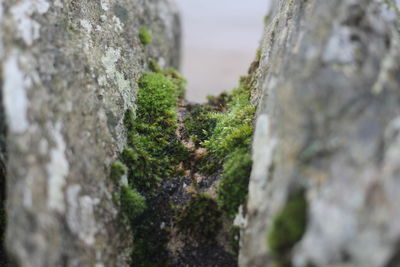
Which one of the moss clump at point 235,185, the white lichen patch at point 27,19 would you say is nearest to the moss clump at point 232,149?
the moss clump at point 235,185

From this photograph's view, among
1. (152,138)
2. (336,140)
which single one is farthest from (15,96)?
(336,140)

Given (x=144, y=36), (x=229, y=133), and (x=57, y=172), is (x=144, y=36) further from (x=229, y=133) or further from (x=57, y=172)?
(x=57, y=172)

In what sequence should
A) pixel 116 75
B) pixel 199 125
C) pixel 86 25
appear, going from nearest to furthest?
pixel 86 25 → pixel 116 75 → pixel 199 125

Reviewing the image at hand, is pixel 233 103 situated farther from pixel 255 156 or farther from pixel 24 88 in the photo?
pixel 24 88

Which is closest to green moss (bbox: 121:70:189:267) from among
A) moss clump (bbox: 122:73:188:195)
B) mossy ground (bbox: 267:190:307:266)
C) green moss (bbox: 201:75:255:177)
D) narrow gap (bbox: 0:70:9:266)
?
moss clump (bbox: 122:73:188:195)

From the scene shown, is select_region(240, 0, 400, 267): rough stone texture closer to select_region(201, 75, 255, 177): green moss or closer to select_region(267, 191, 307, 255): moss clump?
select_region(267, 191, 307, 255): moss clump

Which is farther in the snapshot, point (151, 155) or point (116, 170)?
point (151, 155)
